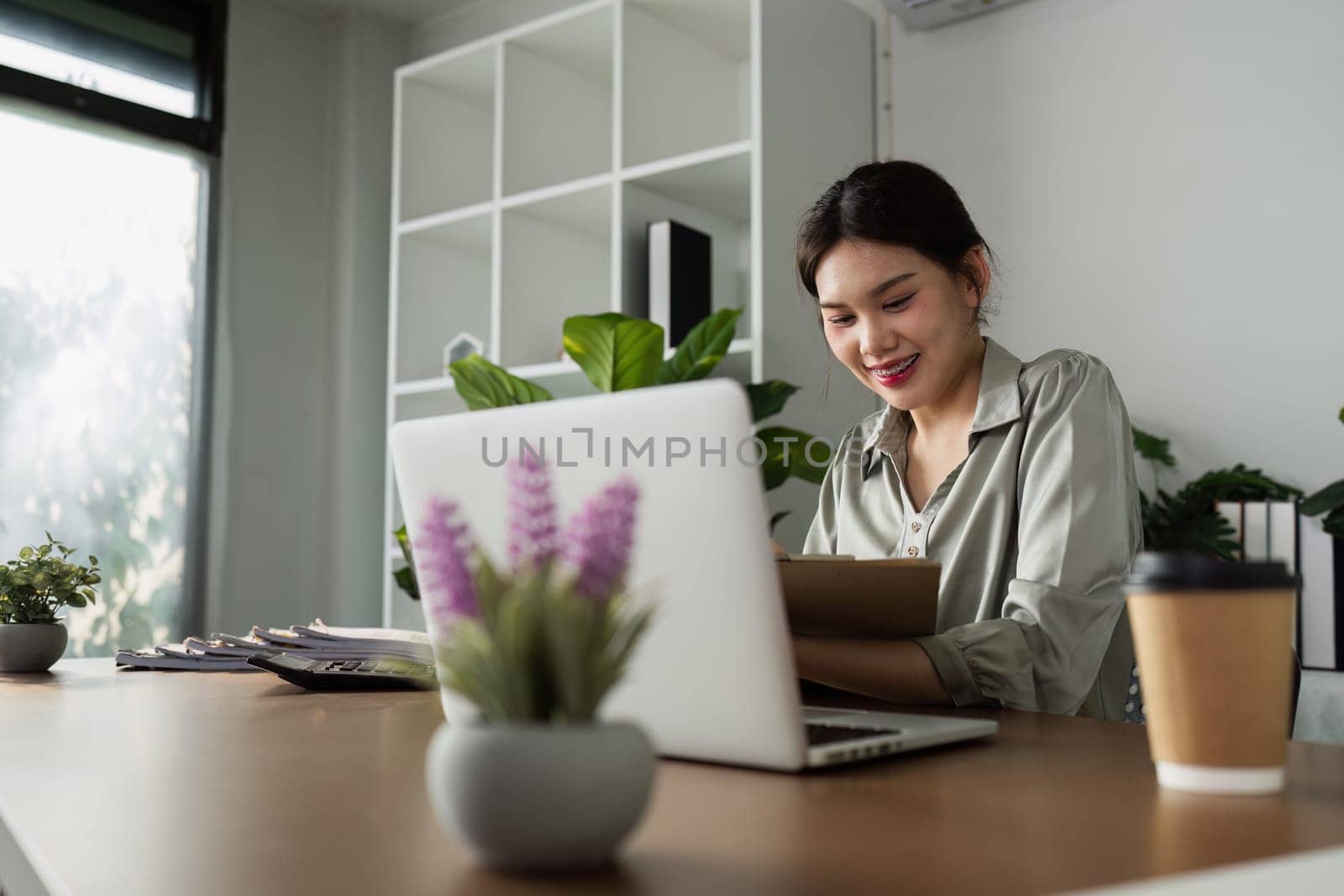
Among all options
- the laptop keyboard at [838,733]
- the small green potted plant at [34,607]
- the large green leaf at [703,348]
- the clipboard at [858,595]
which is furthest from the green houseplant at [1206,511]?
the small green potted plant at [34,607]

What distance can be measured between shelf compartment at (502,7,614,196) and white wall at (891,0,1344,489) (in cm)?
98

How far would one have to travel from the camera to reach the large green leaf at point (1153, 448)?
2.26 m

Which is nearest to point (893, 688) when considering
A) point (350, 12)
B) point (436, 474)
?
point (436, 474)

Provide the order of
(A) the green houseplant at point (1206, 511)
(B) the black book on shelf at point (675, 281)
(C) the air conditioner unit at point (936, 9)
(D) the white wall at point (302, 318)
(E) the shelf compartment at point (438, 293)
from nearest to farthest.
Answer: (A) the green houseplant at point (1206, 511), (C) the air conditioner unit at point (936, 9), (B) the black book on shelf at point (675, 281), (E) the shelf compartment at point (438, 293), (D) the white wall at point (302, 318)

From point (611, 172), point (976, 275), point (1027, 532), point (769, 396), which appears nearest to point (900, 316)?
point (976, 275)

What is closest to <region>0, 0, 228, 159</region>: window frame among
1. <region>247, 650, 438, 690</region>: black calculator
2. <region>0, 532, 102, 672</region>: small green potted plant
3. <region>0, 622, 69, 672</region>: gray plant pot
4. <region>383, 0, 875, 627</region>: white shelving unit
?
<region>383, 0, 875, 627</region>: white shelving unit

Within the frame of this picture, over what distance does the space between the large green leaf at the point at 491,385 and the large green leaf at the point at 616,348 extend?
25 centimetres

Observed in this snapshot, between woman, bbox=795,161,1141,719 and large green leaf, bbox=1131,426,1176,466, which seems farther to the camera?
large green leaf, bbox=1131,426,1176,466

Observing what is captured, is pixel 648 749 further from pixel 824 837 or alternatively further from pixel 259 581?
pixel 259 581

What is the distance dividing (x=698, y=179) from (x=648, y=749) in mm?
2483

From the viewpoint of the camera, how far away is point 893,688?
40.6 inches

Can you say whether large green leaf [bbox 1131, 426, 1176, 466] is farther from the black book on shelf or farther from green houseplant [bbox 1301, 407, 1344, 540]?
the black book on shelf

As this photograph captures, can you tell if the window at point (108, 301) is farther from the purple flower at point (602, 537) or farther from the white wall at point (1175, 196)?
the purple flower at point (602, 537)

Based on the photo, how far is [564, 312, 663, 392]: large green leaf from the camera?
236 cm
